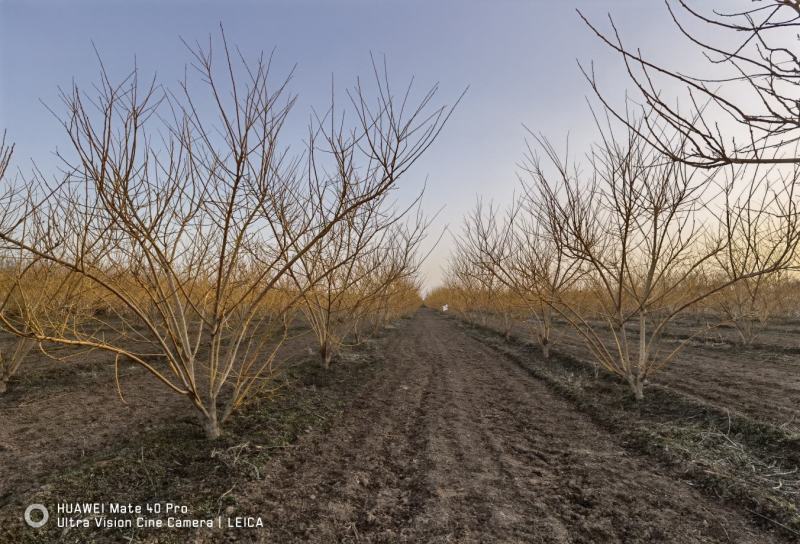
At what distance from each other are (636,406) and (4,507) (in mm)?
5469

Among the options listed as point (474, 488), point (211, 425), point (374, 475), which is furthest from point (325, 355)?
point (474, 488)

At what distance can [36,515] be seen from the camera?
225 cm

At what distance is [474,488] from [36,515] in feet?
8.37

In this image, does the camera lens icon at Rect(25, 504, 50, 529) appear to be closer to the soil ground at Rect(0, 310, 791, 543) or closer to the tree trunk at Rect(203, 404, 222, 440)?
the soil ground at Rect(0, 310, 791, 543)

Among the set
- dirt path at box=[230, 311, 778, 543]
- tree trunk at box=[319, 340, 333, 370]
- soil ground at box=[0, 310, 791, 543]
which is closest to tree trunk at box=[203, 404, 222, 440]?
soil ground at box=[0, 310, 791, 543]

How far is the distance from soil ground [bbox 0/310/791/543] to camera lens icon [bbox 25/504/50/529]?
0.04 metres

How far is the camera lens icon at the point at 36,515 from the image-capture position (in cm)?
218

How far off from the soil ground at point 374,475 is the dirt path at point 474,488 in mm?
11

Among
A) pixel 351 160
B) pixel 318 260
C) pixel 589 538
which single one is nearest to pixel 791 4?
pixel 351 160

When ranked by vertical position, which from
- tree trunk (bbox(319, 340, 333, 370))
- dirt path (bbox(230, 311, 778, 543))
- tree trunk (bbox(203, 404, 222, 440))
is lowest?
dirt path (bbox(230, 311, 778, 543))

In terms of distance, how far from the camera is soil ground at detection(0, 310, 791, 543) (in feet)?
7.39

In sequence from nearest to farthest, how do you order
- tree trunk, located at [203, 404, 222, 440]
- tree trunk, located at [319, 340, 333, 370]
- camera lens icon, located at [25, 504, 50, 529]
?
1. camera lens icon, located at [25, 504, 50, 529]
2. tree trunk, located at [203, 404, 222, 440]
3. tree trunk, located at [319, 340, 333, 370]

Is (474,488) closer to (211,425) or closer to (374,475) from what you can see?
(374,475)

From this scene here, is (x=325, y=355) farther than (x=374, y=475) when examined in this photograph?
Yes
